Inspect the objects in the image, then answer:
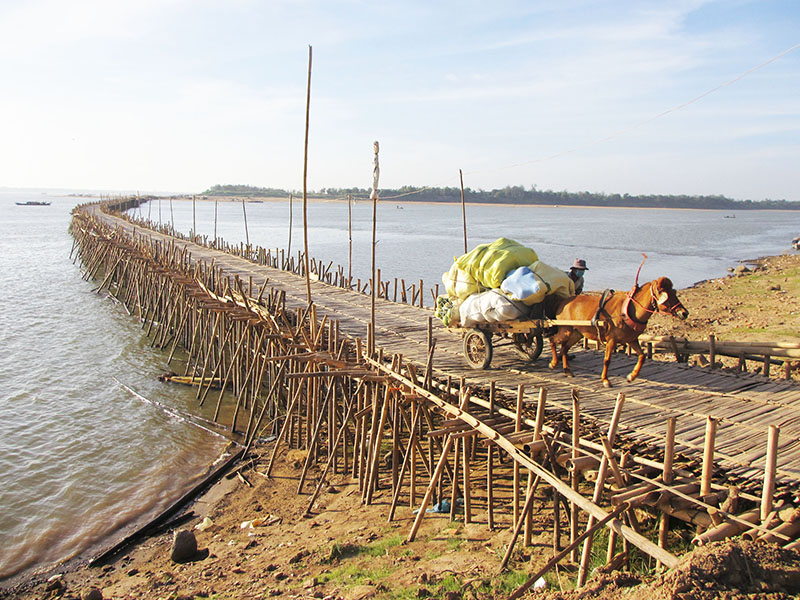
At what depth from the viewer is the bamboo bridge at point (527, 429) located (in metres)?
4.57

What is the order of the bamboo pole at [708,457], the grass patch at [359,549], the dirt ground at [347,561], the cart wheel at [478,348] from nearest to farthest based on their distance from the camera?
the dirt ground at [347,561]
the bamboo pole at [708,457]
the grass patch at [359,549]
the cart wheel at [478,348]

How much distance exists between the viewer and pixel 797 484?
4469 millimetres

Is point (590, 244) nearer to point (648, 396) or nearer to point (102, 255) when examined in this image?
point (102, 255)

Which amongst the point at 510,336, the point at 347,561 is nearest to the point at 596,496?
the point at 347,561

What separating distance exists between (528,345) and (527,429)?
7.87 feet

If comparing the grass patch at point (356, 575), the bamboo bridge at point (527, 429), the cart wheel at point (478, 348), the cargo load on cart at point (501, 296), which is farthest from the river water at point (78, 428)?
the cargo load on cart at point (501, 296)

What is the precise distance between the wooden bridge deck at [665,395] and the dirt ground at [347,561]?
4.03 ft

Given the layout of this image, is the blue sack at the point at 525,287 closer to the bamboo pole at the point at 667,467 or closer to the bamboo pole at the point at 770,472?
the bamboo pole at the point at 667,467

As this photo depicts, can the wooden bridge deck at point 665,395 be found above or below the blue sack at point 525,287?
below

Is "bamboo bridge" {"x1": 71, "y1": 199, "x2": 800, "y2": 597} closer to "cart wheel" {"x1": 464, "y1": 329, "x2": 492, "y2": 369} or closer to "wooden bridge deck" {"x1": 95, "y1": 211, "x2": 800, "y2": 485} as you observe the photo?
"wooden bridge deck" {"x1": 95, "y1": 211, "x2": 800, "y2": 485}

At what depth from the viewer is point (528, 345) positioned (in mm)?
8391

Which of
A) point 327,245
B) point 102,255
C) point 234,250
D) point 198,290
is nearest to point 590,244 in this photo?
point 327,245

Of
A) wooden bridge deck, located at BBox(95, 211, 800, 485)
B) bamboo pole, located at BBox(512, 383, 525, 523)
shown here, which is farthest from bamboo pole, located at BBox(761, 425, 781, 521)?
bamboo pole, located at BBox(512, 383, 525, 523)

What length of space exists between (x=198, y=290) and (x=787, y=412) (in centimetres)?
1144
